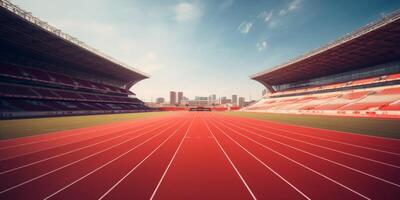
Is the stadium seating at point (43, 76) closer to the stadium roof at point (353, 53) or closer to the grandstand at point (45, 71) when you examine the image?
the grandstand at point (45, 71)

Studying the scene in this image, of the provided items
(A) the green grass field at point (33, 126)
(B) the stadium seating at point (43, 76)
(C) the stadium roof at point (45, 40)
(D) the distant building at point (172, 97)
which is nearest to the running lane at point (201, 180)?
(A) the green grass field at point (33, 126)

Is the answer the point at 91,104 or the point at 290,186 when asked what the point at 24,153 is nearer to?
the point at 290,186

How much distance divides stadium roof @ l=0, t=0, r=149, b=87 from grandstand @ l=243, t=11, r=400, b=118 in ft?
145

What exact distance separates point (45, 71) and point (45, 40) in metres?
12.3

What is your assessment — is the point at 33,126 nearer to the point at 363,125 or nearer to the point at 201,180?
the point at 201,180

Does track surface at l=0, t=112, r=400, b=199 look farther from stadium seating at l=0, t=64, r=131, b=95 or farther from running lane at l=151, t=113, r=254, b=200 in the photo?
stadium seating at l=0, t=64, r=131, b=95

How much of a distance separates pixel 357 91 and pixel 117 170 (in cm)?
4614

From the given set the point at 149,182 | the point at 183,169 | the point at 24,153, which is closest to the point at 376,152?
the point at 183,169

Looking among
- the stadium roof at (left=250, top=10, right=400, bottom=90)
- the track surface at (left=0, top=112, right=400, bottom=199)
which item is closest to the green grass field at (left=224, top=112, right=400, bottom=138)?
the track surface at (left=0, top=112, right=400, bottom=199)

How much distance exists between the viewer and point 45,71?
35.4m

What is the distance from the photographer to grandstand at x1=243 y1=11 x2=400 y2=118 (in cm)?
2459

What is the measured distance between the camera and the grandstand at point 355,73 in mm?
24594

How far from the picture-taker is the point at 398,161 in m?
5.76

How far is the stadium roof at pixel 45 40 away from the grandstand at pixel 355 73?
4428 centimetres
